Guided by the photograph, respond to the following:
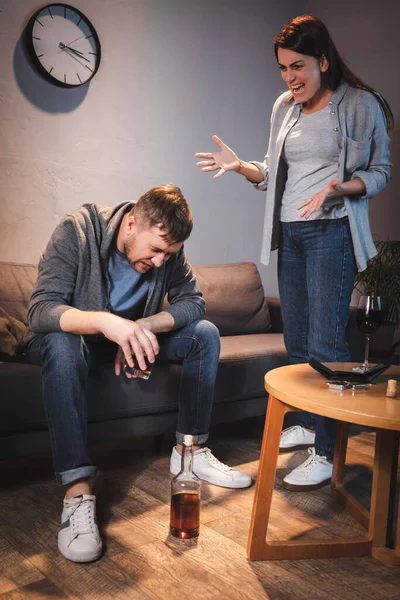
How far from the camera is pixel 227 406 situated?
98.6 inches

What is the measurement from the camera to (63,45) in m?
2.88

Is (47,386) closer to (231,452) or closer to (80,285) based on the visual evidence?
(80,285)

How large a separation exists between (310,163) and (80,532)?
1.38 meters

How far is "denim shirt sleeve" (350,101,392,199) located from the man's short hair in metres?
0.62

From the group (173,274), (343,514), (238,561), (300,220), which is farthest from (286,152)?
(238,561)

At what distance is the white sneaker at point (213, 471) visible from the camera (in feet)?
6.86

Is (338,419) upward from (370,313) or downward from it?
downward

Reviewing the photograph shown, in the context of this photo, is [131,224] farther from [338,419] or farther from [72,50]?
[72,50]

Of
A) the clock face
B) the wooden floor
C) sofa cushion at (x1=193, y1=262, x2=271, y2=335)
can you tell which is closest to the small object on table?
the wooden floor

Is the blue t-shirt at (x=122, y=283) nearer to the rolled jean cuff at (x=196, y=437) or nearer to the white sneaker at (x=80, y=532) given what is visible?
the rolled jean cuff at (x=196, y=437)

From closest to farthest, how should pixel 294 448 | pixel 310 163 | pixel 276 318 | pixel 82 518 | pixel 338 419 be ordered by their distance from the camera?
pixel 338 419
pixel 82 518
pixel 310 163
pixel 294 448
pixel 276 318

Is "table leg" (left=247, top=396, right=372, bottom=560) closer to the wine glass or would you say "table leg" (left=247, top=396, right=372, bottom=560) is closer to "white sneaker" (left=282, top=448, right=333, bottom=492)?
the wine glass

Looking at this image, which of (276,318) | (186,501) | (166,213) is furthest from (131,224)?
(276,318)

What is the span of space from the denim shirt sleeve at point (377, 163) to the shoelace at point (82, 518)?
128 cm
